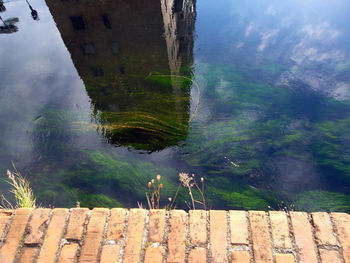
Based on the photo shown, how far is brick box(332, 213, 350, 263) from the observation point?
1.28 meters

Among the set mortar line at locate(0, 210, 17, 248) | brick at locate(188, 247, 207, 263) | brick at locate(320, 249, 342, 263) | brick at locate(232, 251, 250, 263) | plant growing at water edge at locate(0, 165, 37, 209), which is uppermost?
mortar line at locate(0, 210, 17, 248)

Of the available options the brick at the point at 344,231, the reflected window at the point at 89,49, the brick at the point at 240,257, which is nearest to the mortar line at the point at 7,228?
the brick at the point at 240,257

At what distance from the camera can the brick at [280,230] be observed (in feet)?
4.34

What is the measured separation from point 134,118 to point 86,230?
314 cm

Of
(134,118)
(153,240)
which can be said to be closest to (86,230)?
(153,240)

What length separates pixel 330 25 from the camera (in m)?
6.66

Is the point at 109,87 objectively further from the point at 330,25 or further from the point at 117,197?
the point at 330,25

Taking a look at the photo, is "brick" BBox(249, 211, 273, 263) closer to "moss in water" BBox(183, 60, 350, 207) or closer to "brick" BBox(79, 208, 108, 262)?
"brick" BBox(79, 208, 108, 262)

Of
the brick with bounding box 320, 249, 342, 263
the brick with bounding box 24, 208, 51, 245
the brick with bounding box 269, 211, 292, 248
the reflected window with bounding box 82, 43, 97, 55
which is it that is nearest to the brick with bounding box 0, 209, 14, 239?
the brick with bounding box 24, 208, 51, 245

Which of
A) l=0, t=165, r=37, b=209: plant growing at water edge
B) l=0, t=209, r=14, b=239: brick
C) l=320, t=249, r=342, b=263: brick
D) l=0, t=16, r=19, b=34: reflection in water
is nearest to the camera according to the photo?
l=320, t=249, r=342, b=263: brick

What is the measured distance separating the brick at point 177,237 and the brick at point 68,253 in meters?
0.59

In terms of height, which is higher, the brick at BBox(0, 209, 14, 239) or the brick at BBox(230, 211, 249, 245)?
the brick at BBox(0, 209, 14, 239)

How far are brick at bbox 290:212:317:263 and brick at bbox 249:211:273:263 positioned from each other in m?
0.17

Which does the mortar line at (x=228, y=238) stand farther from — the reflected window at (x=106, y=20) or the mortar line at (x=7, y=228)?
the reflected window at (x=106, y=20)
